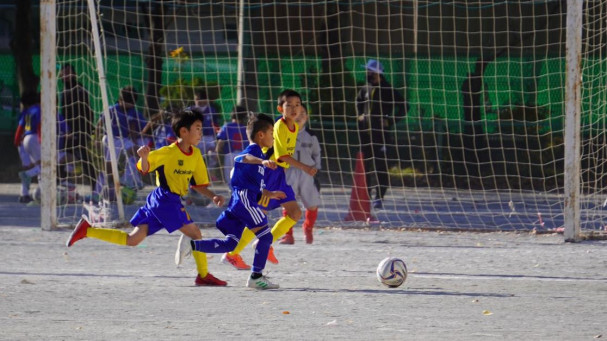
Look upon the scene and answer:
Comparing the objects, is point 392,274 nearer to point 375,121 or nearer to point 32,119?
point 375,121

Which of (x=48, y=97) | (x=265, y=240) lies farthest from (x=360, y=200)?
A: (x=265, y=240)

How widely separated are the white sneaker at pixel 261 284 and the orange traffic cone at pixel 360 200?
538cm

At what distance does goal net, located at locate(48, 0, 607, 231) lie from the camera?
16297 millimetres

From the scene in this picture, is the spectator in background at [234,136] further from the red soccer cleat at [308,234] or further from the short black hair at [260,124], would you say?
the short black hair at [260,124]

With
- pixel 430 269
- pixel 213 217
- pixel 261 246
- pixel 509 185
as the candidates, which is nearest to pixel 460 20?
pixel 509 185

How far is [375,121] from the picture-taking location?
573 inches

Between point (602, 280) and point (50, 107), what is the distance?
6.48m

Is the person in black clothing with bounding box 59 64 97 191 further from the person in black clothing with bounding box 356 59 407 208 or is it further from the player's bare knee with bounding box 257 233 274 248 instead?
the player's bare knee with bounding box 257 233 274 248

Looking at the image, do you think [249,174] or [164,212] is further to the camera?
[249,174]

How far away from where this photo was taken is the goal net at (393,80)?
53.5 feet

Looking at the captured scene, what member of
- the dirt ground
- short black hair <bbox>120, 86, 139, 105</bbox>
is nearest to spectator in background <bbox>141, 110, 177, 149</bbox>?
short black hair <bbox>120, 86, 139, 105</bbox>

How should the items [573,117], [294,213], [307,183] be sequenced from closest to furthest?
[294,213], [573,117], [307,183]

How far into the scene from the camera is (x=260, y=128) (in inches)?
339

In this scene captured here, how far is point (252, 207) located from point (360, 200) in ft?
17.6
